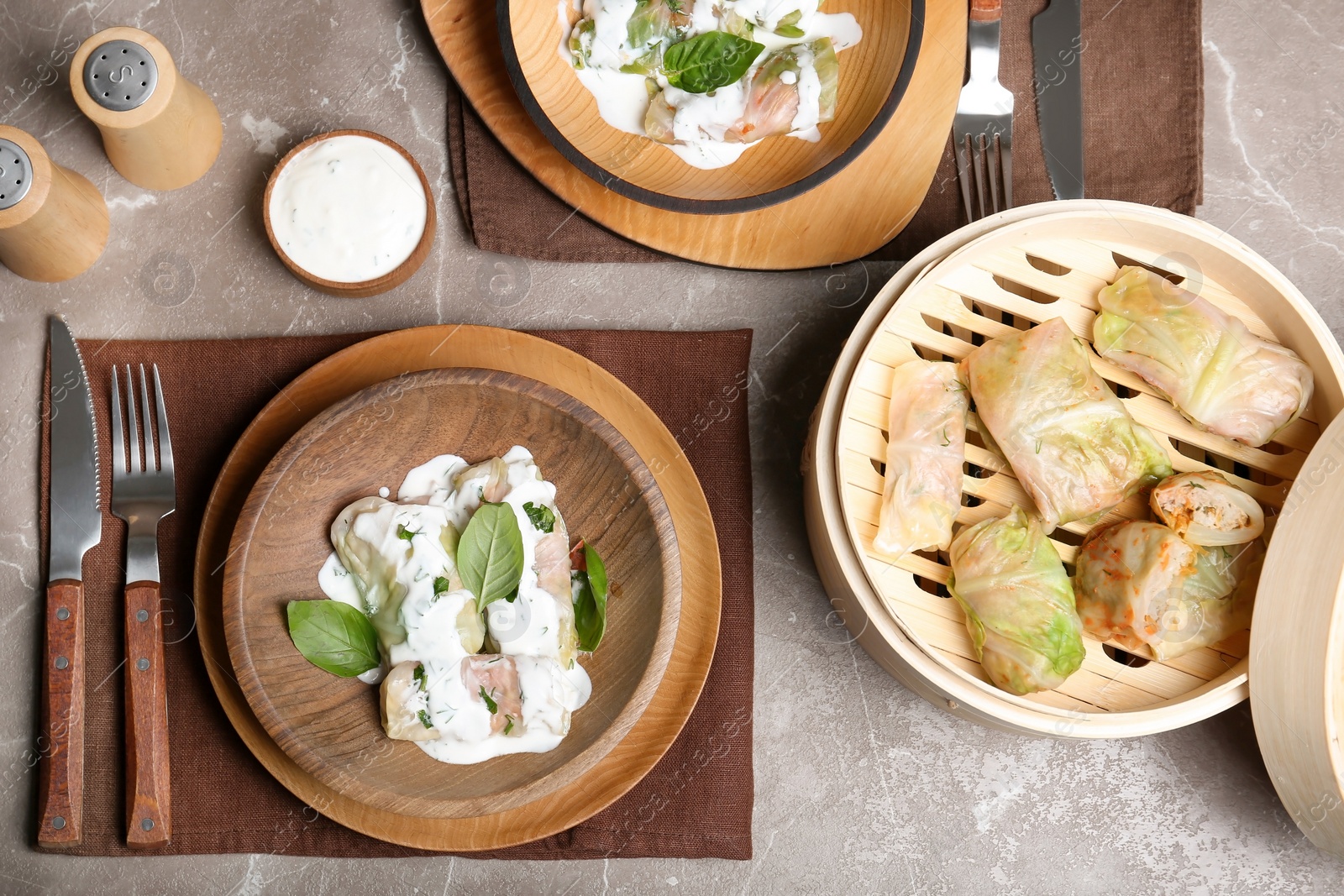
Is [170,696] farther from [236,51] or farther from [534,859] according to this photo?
[236,51]

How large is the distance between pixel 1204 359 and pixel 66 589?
7.42ft

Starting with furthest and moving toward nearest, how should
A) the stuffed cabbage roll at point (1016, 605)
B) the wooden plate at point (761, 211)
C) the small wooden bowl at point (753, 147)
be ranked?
1. the wooden plate at point (761, 211)
2. the small wooden bowl at point (753, 147)
3. the stuffed cabbage roll at point (1016, 605)

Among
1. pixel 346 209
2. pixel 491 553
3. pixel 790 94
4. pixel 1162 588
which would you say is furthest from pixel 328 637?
pixel 1162 588

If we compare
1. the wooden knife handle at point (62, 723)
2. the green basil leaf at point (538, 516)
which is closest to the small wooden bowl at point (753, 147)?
the green basil leaf at point (538, 516)

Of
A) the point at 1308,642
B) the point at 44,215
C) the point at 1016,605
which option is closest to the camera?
the point at 1308,642

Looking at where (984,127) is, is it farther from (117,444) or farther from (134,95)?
(117,444)

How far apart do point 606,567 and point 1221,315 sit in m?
1.27

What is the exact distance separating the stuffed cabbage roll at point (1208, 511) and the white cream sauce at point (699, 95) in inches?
39.1

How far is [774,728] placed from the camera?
193 cm

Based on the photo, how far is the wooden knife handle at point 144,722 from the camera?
1742mm

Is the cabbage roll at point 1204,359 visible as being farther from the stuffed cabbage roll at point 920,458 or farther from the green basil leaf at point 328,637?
the green basil leaf at point 328,637

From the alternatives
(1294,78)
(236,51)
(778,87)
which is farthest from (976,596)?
(236,51)

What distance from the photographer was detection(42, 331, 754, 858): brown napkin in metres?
1.79

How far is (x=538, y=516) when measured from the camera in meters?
1.64
